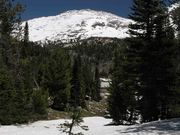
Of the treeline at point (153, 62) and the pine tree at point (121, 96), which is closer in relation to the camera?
the treeline at point (153, 62)

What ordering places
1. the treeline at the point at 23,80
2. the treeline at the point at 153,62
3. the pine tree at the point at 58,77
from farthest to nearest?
the pine tree at the point at 58,77 < the treeline at the point at 153,62 < the treeline at the point at 23,80

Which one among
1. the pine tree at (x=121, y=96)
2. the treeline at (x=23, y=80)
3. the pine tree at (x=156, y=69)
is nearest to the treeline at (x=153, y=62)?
the pine tree at (x=156, y=69)

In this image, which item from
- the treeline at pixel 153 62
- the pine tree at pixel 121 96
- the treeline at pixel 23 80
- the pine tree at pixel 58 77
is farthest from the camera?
the pine tree at pixel 58 77

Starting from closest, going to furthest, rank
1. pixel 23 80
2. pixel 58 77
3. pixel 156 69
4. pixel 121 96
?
pixel 23 80, pixel 156 69, pixel 121 96, pixel 58 77

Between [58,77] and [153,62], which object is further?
[58,77]

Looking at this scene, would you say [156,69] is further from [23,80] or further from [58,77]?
[58,77]

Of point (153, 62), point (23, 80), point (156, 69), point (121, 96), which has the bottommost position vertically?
point (121, 96)

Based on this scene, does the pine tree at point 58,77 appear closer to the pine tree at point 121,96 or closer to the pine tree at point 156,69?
the pine tree at point 121,96

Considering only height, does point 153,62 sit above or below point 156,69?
above

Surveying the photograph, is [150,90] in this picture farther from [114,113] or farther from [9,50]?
[9,50]

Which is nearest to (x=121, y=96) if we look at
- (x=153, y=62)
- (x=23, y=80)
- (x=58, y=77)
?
(x=153, y=62)

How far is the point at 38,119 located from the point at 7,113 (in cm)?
1282

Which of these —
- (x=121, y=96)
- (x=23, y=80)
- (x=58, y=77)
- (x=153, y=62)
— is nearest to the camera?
(x=23, y=80)

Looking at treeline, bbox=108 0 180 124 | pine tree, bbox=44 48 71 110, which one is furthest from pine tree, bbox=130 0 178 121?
pine tree, bbox=44 48 71 110
